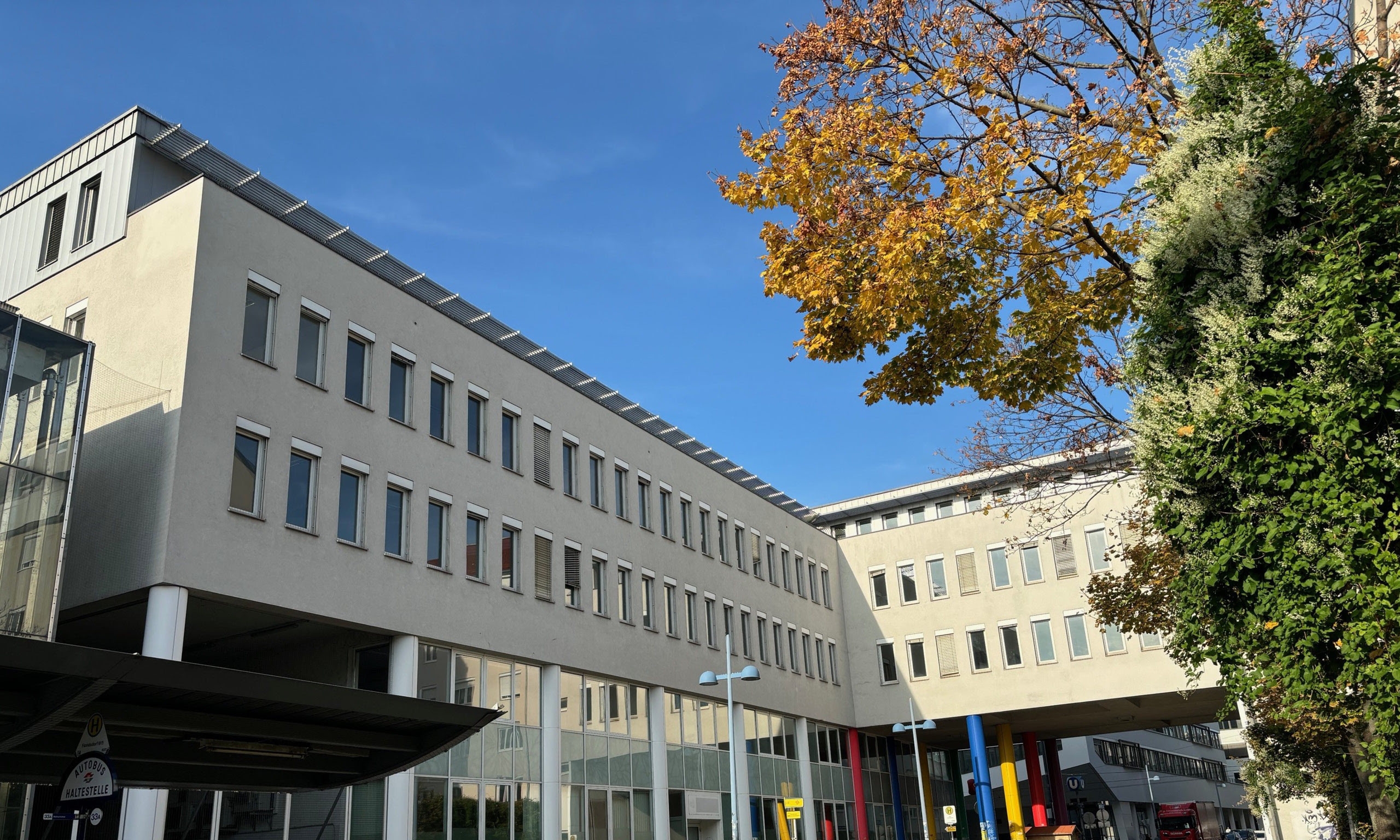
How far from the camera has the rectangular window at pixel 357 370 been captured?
23984 mm

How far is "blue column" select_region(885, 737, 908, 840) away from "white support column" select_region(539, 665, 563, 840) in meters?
25.0

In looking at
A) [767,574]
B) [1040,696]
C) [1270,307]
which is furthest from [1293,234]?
[1040,696]

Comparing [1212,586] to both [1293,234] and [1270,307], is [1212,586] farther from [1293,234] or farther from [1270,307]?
[1293,234]

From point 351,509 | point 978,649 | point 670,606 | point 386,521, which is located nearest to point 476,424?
point 386,521

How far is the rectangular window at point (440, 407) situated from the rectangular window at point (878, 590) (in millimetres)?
Answer: 26323

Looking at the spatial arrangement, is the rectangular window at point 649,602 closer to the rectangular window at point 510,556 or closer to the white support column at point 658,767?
the white support column at point 658,767

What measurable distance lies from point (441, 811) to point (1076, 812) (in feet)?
Answer: 200

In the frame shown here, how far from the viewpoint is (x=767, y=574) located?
42.5m

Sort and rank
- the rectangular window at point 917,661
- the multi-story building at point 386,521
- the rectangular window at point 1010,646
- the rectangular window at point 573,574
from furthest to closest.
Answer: the rectangular window at point 917,661 < the rectangular window at point 1010,646 < the rectangular window at point 573,574 < the multi-story building at point 386,521

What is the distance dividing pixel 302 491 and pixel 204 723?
38.1ft

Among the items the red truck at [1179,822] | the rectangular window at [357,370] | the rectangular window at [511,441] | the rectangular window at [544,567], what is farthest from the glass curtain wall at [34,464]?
the red truck at [1179,822]

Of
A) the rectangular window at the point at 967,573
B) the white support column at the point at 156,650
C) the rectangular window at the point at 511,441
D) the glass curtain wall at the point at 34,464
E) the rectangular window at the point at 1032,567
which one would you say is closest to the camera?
the glass curtain wall at the point at 34,464

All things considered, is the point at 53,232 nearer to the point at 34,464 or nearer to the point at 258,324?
the point at 258,324

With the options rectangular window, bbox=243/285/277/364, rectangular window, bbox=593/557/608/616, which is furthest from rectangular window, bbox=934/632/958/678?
rectangular window, bbox=243/285/277/364
